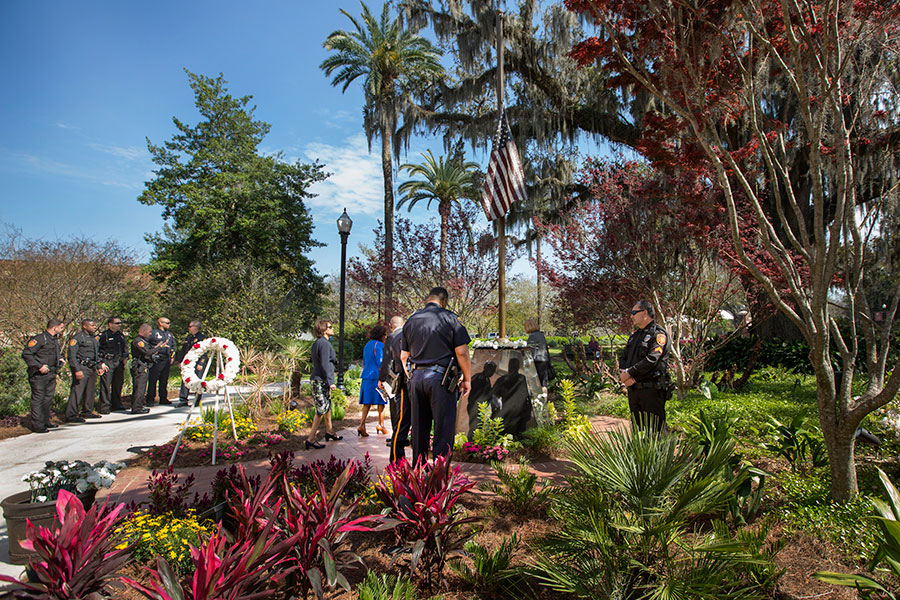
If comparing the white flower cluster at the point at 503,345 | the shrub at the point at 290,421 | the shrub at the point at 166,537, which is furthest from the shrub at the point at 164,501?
the white flower cluster at the point at 503,345

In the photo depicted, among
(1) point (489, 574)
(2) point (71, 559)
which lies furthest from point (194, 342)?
(1) point (489, 574)

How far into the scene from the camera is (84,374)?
879 centimetres

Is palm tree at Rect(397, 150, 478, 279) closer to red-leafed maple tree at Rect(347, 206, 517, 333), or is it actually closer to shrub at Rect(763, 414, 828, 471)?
red-leafed maple tree at Rect(347, 206, 517, 333)

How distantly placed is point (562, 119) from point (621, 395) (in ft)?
30.3

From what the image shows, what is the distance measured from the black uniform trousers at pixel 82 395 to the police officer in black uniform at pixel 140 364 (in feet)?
2.41

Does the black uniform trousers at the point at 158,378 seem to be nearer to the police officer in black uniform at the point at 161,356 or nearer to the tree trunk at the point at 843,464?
the police officer in black uniform at the point at 161,356

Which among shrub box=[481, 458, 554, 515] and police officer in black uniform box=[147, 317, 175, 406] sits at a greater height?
police officer in black uniform box=[147, 317, 175, 406]

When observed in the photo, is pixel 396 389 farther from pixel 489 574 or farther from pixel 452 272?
pixel 452 272

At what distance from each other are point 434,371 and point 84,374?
798cm

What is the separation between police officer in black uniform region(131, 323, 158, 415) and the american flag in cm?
762

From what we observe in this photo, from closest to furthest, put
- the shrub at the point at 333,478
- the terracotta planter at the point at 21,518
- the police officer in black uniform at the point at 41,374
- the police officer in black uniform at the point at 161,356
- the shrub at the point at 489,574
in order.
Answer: the shrub at the point at 489,574 < the terracotta planter at the point at 21,518 < the shrub at the point at 333,478 < the police officer in black uniform at the point at 41,374 < the police officer in black uniform at the point at 161,356

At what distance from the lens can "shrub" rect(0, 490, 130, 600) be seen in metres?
2.33

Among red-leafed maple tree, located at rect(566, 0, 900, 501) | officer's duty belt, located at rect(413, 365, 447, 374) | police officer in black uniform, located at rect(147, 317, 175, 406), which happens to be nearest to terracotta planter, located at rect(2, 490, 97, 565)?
officer's duty belt, located at rect(413, 365, 447, 374)

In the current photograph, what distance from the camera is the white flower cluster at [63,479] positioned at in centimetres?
347
